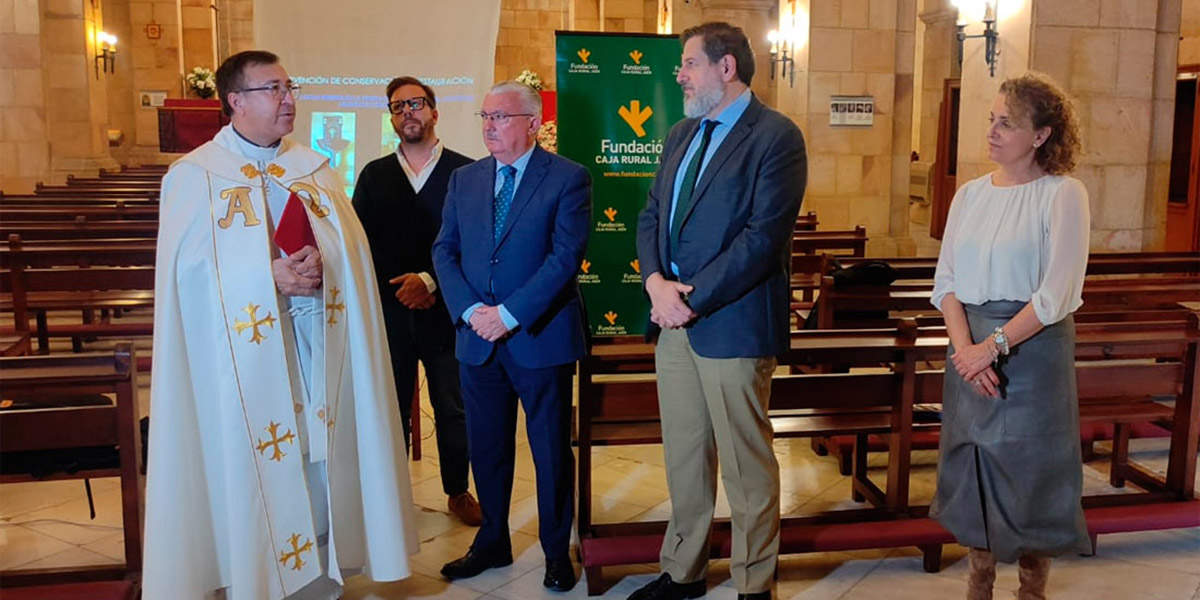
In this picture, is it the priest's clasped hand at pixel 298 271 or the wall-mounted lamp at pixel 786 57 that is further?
the wall-mounted lamp at pixel 786 57

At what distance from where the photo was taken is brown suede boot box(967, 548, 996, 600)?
2.80 metres

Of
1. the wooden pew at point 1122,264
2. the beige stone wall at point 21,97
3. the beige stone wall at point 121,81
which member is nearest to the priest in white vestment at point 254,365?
the wooden pew at point 1122,264

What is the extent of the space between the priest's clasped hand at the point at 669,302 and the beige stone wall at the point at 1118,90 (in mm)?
5019

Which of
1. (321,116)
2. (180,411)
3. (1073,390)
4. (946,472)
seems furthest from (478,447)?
(321,116)

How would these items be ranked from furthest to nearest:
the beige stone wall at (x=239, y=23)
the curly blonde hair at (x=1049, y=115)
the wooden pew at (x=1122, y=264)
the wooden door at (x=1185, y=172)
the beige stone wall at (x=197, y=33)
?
1. the beige stone wall at (x=197, y=33)
2. the beige stone wall at (x=239, y=23)
3. the wooden door at (x=1185, y=172)
4. the wooden pew at (x=1122, y=264)
5. the curly blonde hair at (x=1049, y=115)

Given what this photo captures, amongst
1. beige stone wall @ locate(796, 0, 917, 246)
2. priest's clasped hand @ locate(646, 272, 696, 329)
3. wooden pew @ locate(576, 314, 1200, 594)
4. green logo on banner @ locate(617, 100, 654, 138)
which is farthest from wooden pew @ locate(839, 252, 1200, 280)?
beige stone wall @ locate(796, 0, 917, 246)

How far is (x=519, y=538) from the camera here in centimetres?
366

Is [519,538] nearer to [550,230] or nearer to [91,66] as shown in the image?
[550,230]

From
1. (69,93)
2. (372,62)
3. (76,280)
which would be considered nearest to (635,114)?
(372,62)

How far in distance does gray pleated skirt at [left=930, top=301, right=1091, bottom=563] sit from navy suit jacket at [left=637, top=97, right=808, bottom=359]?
1.93 feet

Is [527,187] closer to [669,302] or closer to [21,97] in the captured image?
[669,302]

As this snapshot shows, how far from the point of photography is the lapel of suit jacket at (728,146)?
274cm

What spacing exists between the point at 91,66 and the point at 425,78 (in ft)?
36.4

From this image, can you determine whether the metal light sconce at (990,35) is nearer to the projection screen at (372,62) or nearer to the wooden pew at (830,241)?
the wooden pew at (830,241)
